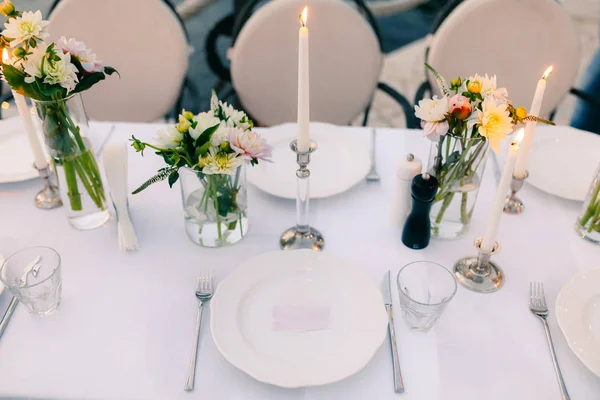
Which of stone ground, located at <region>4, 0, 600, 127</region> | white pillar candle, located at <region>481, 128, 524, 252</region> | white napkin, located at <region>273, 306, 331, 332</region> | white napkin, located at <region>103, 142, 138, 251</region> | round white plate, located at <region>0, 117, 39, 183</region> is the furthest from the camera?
stone ground, located at <region>4, 0, 600, 127</region>

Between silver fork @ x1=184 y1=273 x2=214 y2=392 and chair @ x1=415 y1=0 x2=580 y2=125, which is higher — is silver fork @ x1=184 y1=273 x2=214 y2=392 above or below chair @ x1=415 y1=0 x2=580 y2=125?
below

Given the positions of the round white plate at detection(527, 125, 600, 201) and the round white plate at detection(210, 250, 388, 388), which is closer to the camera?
the round white plate at detection(210, 250, 388, 388)

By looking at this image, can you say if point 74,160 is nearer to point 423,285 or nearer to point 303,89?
point 303,89

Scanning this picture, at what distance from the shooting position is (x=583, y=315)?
94cm

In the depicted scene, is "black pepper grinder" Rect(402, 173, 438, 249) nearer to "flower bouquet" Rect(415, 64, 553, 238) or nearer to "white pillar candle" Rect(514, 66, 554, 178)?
"flower bouquet" Rect(415, 64, 553, 238)

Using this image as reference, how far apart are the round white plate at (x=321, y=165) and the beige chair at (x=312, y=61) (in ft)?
1.26

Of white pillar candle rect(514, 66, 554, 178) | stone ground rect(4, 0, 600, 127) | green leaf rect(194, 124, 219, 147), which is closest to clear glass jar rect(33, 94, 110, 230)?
green leaf rect(194, 124, 219, 147)

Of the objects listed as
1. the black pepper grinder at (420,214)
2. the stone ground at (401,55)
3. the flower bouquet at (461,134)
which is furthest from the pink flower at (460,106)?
the stone ground at (401,55)

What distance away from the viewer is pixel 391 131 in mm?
1462

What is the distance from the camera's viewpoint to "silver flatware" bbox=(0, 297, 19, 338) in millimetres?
943

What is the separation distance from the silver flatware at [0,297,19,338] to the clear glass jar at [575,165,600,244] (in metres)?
1.11

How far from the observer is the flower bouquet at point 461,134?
0.91 m

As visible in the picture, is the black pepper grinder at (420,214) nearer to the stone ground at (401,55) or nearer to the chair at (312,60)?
the chair at (312,60)

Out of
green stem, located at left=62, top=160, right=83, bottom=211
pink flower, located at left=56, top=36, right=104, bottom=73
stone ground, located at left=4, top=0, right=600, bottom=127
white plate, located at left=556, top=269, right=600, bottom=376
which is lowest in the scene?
stone ground, located at left=4, top=0, right=600, bottom=127
